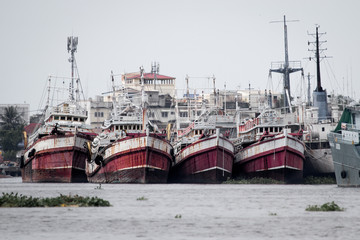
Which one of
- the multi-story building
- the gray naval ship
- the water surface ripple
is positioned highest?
the multi-story building

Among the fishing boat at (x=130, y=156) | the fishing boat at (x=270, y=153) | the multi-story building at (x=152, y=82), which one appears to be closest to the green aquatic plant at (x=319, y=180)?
the fishing boat at (x=270, y=153)

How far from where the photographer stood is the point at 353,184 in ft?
200

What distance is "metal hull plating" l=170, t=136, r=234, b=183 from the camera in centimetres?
7198

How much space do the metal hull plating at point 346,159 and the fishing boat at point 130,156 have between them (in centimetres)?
1699

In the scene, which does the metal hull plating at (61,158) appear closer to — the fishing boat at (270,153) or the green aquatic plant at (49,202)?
the fishing boat at (270,153)

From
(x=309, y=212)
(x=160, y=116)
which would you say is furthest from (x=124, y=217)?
(x=160, y=116)

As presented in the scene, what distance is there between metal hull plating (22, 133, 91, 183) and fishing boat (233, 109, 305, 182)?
16621 mm

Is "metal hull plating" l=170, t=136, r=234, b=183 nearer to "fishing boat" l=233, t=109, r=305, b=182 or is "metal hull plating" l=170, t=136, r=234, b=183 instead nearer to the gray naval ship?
"fishing boat" l=233, t=109, r=305, b=182

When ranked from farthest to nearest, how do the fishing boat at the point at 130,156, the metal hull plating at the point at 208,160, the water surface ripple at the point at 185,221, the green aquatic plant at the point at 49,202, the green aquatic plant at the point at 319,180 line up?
the green aquatic plant at the point at 319,180 < the metal hull plating at the point at 208,160 < the fishing boat at the point at 130,156 < the green aquatic plant at the point at 49,202 < the water surface ripple at the point at 185,221

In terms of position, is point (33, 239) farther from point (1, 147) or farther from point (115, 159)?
point (1, 147)

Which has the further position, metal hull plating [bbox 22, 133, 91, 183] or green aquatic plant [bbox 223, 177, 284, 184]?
metal hull plating [bbox 22, 133, 91, 183]

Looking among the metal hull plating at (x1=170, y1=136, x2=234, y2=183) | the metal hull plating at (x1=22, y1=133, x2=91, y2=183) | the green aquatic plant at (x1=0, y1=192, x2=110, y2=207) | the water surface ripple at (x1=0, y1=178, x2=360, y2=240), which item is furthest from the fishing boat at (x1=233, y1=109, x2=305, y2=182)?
the green aquatic plant at (x1=0, y1=192, x2=110, y2=207)

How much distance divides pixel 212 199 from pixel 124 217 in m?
13.1

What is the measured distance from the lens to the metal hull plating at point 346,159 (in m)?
59.6
